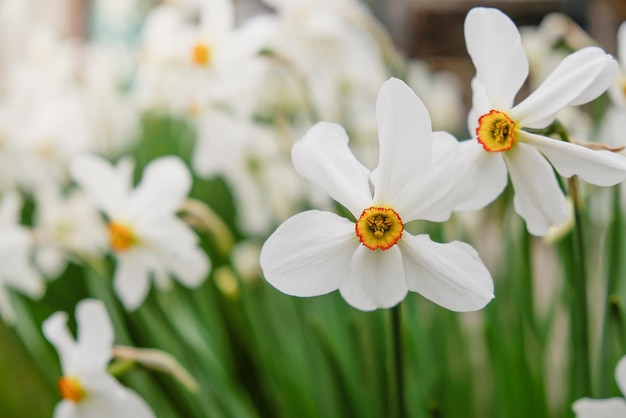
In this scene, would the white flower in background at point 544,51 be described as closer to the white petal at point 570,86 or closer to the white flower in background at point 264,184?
the white flower in background at point 264,184

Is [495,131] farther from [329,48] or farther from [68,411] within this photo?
[329,48]

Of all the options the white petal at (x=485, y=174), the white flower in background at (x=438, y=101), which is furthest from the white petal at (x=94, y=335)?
the white flower in background at (x=438, y=101)

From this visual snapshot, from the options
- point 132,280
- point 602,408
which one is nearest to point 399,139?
point 602,408

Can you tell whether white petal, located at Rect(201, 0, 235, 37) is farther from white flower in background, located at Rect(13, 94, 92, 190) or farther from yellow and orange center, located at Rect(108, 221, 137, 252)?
white flower in background, located at Rect(13, 94, 92, 190)

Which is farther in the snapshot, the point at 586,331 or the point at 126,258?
the point at 126,258

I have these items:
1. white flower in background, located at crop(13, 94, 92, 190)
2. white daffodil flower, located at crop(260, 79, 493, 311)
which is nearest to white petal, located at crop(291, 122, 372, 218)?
white daffodil flower, located at crop(260, 79, 493, 311)

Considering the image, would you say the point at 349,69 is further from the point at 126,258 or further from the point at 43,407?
the point at 43,407

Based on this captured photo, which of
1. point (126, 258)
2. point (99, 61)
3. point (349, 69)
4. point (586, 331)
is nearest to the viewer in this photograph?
point (586, 331)

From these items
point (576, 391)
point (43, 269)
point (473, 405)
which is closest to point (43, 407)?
point (43, 269)
